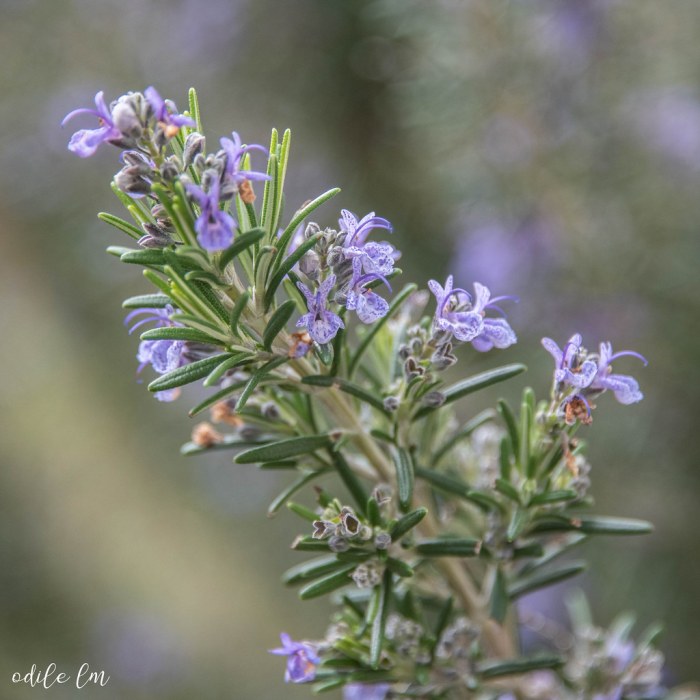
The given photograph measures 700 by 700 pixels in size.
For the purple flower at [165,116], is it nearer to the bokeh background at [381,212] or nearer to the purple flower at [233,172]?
the purple flower at [233,172]

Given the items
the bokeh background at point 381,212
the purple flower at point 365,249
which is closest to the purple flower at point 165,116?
the purple flower at point 365,249

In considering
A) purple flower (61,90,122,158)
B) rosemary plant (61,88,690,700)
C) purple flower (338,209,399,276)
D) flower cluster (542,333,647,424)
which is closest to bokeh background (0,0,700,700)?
rosemary plant (61,88,690,700)

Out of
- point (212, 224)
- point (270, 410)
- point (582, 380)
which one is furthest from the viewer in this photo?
point (270, 410)

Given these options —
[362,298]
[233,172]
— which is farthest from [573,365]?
[233,172]

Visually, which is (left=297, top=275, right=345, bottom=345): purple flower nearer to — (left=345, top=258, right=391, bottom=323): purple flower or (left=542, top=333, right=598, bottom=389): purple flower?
(left=345, top=258, right=391, bottom=323): purple flower

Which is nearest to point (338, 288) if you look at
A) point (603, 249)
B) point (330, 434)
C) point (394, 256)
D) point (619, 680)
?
point (394, 256)

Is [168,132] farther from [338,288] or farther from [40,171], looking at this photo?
[40,171]

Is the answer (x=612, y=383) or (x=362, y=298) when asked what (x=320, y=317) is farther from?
(x=612, y=383)
